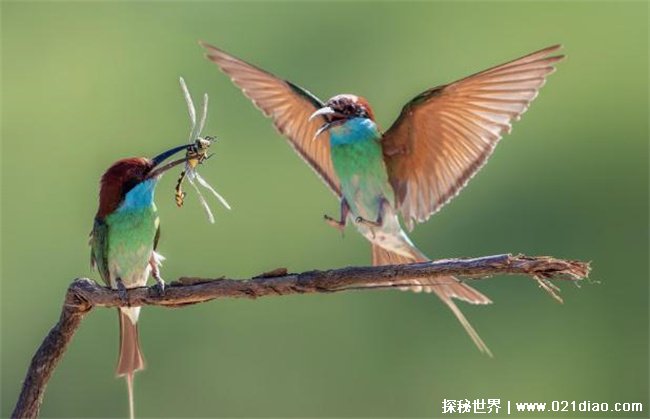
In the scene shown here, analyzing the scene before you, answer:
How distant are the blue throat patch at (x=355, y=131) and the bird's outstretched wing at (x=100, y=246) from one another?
65 centimetres

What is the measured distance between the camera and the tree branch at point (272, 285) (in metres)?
2.41

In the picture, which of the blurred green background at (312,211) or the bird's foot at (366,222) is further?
the blurred green background at (312,211)

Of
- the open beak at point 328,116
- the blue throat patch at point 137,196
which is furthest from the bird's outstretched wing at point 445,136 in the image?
the blue throat patch at point 137,196

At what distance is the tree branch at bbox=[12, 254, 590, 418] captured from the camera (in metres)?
2.41

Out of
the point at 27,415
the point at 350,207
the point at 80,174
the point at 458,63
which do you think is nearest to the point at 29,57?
the point at 80,174

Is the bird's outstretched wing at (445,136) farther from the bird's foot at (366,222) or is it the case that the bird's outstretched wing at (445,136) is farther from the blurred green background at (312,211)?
the blurred green background at (312,211)

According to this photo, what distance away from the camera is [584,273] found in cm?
240

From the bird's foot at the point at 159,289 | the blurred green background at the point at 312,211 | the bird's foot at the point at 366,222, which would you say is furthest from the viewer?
the blurred green background at the point at 312,211

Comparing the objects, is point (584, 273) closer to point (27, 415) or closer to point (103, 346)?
point (27, 415)

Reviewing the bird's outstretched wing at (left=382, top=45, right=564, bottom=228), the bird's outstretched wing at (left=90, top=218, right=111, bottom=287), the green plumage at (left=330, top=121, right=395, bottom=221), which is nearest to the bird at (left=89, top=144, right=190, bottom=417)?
the bird's outstretched wing at (left=90, top=218, right=111, bottom=287)

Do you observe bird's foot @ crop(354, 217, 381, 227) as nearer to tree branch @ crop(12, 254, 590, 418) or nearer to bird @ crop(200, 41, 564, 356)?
bird @ crop(200, 41, 564, 356)

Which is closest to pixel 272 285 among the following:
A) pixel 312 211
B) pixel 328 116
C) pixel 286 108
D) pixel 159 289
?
pixel 159 289

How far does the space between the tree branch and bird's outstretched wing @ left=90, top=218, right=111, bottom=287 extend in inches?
18.9

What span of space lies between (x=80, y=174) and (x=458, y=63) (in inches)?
135
